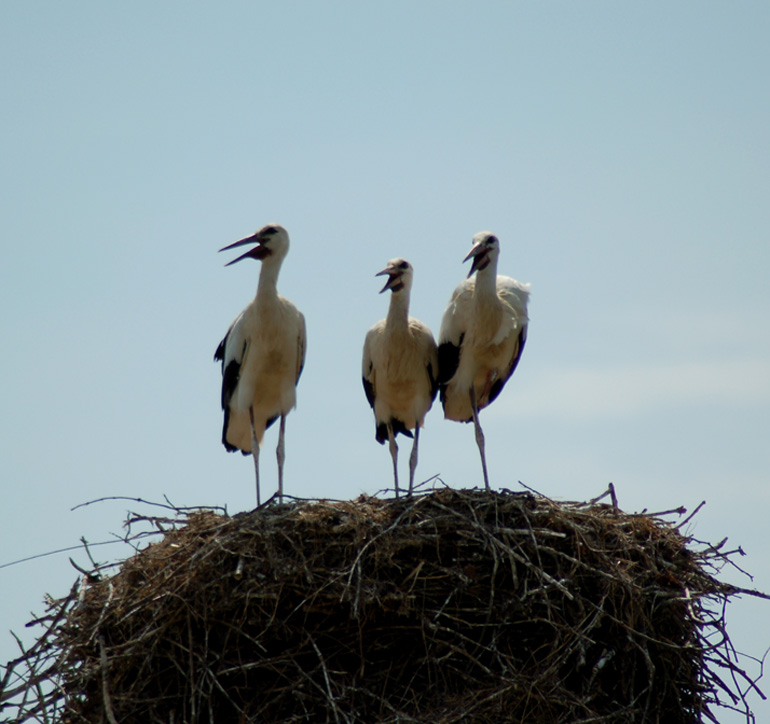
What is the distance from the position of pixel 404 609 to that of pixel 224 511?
4.90 ft

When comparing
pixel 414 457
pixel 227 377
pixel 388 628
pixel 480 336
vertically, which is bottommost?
pixel 388 628

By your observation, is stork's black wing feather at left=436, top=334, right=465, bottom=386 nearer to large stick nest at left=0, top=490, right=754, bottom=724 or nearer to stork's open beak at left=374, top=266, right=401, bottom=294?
stork's open beak at left=374, top=266, right=401, bottom=294

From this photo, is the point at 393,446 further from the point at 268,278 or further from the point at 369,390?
the point at 268,278

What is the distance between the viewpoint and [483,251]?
949 cm

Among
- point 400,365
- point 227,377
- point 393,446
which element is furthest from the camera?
point 393,446

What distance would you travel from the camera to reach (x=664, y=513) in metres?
8.21

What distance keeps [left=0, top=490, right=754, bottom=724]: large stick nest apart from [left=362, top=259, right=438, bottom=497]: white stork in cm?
217

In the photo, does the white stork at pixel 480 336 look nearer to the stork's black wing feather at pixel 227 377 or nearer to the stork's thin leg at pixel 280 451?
the stork's thin leg at pixel 280 451

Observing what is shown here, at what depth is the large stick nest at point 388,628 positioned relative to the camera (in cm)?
705

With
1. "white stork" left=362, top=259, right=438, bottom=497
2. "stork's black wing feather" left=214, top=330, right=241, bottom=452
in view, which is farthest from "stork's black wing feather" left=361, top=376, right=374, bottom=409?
"stork's black wing feather" left=214, top=330, right=241, bottom=452

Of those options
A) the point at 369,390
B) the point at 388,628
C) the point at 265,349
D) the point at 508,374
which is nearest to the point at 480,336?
the point at 508,374

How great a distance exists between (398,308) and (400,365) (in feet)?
1.42

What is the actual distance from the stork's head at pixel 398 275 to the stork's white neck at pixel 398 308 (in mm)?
40

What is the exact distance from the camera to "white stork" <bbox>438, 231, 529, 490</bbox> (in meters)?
9.59
